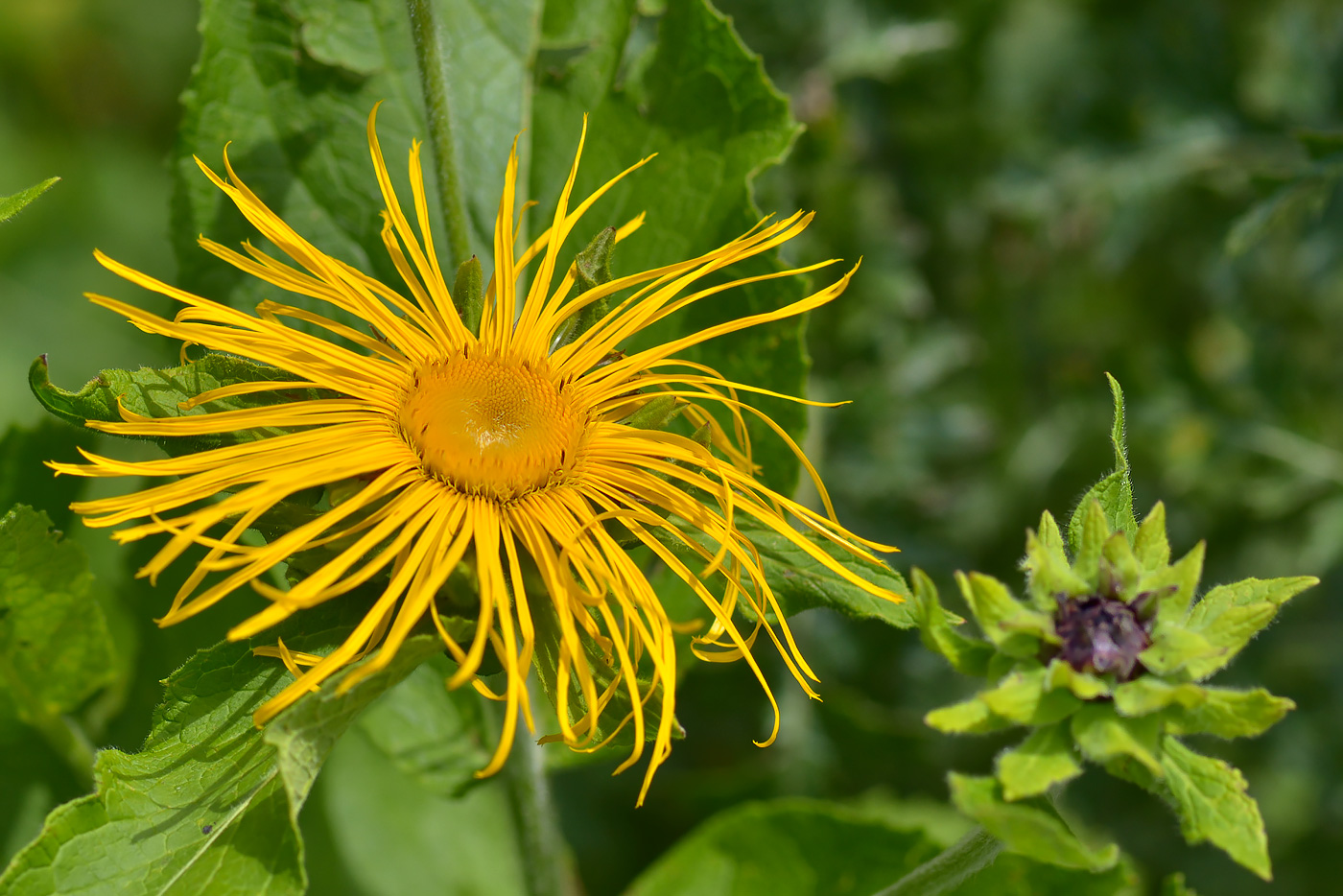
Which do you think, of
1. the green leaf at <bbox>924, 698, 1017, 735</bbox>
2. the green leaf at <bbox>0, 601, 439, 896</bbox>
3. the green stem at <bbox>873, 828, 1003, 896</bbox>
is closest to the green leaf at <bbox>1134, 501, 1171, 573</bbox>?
the green leaf at <bbox>924, 698, 1017, 735</bbox>

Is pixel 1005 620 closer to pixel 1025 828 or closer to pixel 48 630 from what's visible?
pixel 1025 828

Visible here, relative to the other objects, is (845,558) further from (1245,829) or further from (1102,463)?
(1102,463)

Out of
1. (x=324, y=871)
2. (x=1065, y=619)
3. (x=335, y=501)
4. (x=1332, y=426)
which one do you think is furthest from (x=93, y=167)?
(x=1332, y=426)

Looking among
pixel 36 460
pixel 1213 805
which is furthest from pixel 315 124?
pixel 1213 805

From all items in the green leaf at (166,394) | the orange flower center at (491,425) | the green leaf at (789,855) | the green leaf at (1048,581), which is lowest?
the green leaf at (789,855)

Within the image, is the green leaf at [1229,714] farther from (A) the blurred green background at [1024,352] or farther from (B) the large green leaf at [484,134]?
(A) the blurred green background at [1024,352]

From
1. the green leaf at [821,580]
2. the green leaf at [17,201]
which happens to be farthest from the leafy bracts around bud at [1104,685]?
the green leaf at [17,201]

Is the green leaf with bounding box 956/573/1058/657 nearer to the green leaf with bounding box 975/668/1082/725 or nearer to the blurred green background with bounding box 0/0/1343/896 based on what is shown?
the green leaf with bounding box 975/668/1082/725
